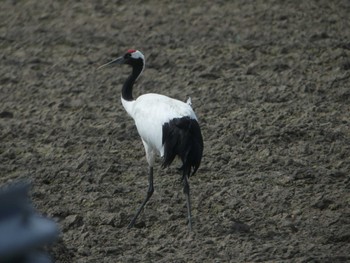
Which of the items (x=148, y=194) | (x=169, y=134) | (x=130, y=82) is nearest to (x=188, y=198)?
(x=148, y=194)

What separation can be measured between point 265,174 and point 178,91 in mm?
1976

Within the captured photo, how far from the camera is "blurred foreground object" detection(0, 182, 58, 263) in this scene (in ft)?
7.70

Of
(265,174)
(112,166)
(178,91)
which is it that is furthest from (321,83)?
(112,166)

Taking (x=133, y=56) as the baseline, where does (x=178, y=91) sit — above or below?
below

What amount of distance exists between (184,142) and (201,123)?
1657 millimetres

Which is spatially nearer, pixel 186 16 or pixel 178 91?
pixel 178 91

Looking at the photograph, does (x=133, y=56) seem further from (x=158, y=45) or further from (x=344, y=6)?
(x=344, y=6)

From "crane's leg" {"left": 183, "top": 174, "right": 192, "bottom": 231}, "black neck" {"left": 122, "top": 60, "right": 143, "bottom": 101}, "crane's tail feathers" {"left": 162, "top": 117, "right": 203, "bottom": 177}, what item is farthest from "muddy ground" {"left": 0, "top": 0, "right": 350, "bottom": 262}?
"black neck" {"left": 122, "top": 60, "right": 143, "bottom": 101}

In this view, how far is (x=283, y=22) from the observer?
989 centimetres

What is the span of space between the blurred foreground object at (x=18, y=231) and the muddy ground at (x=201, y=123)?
3076 mm

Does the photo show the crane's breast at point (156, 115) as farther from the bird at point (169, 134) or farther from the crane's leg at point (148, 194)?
the crane's leg at point (148, 194)

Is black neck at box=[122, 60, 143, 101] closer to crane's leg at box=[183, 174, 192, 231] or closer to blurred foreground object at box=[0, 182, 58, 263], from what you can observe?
crane's leg at box=[183, 174, 192, 231]

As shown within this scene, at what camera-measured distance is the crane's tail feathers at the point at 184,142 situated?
6.07 metres

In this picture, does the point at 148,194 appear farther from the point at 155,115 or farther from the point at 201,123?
the point at 201,123
